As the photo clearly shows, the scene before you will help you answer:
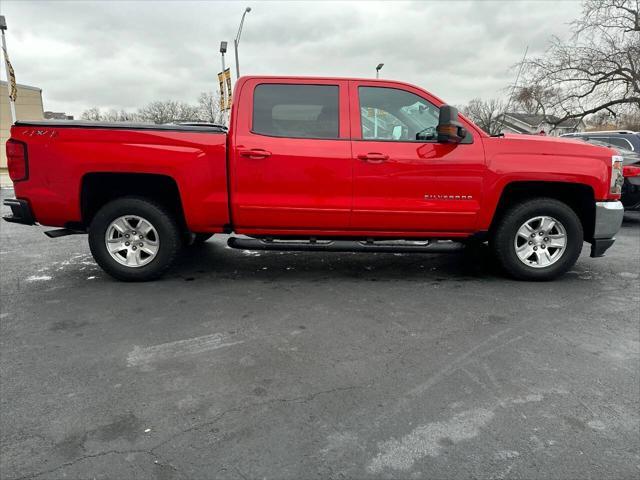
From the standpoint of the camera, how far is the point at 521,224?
4.64 metres

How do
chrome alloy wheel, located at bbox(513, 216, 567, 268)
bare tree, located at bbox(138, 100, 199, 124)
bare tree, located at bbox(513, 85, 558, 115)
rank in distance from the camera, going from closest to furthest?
1. chrome alloy wheel, located at bbox(513, 216, 567, 268)
2. bare tree, located at bbox(513, 85, 558, 115)
3. bare tree, located at bbox(138, 100, 199, 124)

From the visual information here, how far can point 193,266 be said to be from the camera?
210 inches

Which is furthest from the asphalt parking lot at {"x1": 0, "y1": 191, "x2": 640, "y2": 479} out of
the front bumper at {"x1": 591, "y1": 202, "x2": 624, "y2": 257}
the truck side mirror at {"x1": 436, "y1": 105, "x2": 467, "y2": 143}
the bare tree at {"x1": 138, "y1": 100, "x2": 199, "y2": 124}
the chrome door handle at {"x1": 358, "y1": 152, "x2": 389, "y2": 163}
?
the bare tree at {"x1": 138, "y1": 100, "x2": 199, "y2": 124}

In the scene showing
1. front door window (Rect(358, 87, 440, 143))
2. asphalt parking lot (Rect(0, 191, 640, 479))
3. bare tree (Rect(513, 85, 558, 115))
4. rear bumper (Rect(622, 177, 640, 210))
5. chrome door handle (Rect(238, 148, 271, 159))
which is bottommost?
asphalt parking lot (Rect(0, 191, 640, 479))

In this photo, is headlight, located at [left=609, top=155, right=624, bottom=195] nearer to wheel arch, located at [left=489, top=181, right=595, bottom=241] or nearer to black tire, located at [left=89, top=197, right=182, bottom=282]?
wheel arch, located at [left=489, top=181, right=595, bottom=241]

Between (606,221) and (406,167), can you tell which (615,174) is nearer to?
(606,221)

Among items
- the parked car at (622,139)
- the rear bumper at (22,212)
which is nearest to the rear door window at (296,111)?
the rear bumper at (22,212)

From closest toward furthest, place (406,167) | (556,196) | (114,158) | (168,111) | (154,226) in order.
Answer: (114,158) → (406,167) → (154,226) → (556,196) → (168,111)

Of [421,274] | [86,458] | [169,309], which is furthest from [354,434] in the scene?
[421,274]

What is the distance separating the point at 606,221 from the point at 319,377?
11.9ft

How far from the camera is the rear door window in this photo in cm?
447

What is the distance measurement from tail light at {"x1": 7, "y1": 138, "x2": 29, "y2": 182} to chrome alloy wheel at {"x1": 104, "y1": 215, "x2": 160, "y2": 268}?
946 mm

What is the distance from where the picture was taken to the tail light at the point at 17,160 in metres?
4.31

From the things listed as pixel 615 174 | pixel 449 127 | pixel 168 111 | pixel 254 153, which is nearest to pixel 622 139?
pixel 615 174
